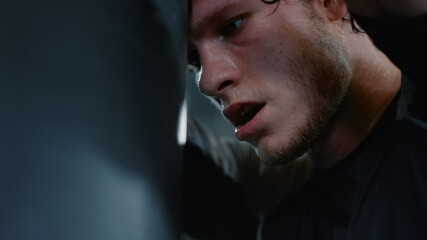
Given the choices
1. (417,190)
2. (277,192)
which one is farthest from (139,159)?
(277,192)

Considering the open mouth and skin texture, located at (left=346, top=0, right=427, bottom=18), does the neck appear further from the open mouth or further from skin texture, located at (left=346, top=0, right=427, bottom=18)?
skin texture, located at (left=346, top=0, right=427, bottom=18)

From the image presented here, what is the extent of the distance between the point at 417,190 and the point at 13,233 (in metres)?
0.47

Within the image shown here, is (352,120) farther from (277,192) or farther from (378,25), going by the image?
(378,25)

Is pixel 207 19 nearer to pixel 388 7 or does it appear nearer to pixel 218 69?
pixel 218 69

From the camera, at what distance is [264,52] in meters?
0.68

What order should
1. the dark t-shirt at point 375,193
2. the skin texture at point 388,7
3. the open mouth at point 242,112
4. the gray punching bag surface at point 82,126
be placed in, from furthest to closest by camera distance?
1. the open mouth at point 242,112
2. the dark t-shirt at point 375,193
3. the skin texture at point 388,7
4. the gray punching bag surface at point 82,126

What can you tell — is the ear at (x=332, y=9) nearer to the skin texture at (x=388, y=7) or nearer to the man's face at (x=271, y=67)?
the man's face at (x=271, y=67)

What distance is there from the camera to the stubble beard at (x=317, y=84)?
673 mm

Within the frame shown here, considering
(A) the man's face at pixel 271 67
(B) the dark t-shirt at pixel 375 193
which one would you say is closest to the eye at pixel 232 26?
(A) the man's face at pixel 271 67

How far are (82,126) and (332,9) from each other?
55 cm

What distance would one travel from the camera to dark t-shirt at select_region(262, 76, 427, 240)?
1.89 feet

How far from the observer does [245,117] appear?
712 millimetres

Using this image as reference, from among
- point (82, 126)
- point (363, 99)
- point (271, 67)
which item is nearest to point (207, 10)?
point (271, 67)

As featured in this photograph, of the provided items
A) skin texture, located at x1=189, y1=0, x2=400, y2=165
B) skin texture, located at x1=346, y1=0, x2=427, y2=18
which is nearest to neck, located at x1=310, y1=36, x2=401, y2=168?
skin texture, located at x1=189, y1=0, x2=400, y2=165
